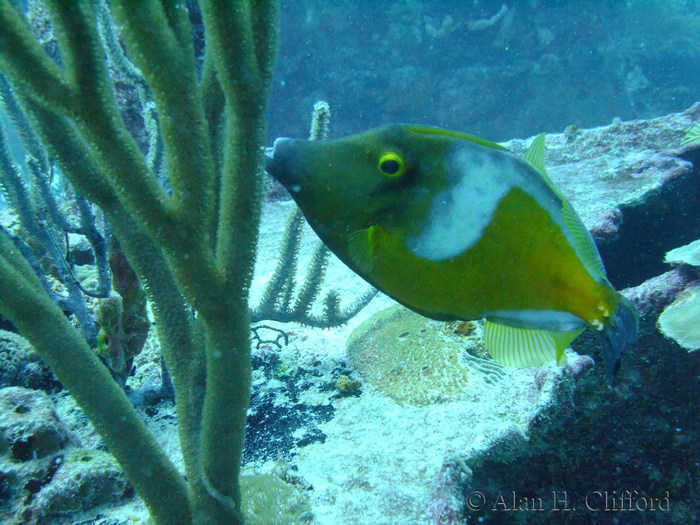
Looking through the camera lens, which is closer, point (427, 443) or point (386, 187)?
point (386, 187)

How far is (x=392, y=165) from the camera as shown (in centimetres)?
97

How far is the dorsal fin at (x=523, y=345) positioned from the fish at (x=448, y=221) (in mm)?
36

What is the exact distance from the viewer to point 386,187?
0.98 metres

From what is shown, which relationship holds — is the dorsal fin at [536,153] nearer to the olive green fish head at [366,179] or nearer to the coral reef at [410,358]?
the olive green fish head at [366,179]

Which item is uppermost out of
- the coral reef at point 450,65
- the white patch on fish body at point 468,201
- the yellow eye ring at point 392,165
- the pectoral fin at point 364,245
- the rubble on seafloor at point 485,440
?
the coral reef at point 450,65

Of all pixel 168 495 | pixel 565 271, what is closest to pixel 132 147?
pixel 565 271

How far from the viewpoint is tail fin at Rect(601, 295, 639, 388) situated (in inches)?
35.1

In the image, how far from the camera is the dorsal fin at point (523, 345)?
3.35 feet

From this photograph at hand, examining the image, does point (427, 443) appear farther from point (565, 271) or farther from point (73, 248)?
point (73, 248)

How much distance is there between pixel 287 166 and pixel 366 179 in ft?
0.65

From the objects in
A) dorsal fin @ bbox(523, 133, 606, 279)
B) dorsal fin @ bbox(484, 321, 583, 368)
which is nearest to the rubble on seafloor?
dorsal fin @ bbox(484, 321, 583, 368)

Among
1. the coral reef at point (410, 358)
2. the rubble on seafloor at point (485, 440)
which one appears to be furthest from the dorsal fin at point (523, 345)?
the coral reef at point (410, 358)

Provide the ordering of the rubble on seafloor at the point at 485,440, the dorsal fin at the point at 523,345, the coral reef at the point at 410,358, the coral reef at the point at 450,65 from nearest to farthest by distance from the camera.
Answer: the dorsal fin at the point at 523,345 < the rubble on seafloor at the point at 485,440 < the coral reef at the point at 410,358 < the coral reef at the point at 450,65

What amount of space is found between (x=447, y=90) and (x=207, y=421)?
691 inches
